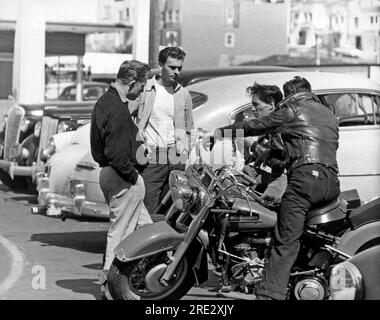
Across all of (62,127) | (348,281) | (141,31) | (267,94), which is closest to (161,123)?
(267,94)

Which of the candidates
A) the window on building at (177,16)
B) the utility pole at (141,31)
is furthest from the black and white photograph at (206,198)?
Result: the window on building at (177,16)

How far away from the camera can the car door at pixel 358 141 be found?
9227 mm

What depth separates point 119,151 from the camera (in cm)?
693

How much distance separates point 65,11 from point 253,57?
21.4m

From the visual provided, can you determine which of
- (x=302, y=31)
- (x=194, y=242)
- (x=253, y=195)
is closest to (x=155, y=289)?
(x=194, y=242)

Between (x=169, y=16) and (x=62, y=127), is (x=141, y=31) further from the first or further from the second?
(x=169, y=16)

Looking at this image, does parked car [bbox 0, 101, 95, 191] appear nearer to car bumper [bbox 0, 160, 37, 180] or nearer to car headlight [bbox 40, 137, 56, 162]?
car bumper [bbox 0, 160, 37, 180]

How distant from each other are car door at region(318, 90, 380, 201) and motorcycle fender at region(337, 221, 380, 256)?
9.02 feet

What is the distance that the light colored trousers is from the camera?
7.07 meters

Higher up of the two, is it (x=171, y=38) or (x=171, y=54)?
(x=171, y=38)

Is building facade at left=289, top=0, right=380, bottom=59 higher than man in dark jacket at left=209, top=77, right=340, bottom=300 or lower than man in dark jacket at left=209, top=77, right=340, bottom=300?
higher

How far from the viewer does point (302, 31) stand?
152ft

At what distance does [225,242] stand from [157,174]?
1.55 metres

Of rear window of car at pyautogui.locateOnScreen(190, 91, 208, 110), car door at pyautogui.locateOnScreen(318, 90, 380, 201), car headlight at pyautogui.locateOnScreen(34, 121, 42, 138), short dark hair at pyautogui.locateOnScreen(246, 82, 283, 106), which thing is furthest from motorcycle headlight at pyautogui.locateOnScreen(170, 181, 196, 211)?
car headlight at pyautogui.locateOnScreen(34, 121, 42, 138)
